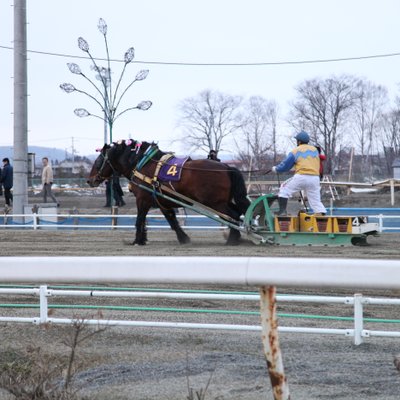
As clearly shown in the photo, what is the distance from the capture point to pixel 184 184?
15344mm

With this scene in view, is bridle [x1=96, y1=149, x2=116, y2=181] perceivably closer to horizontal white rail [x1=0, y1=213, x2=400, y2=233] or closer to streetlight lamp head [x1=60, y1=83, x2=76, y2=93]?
horizontal white rail [x1=0, y1=213, x2=400, y2=233]

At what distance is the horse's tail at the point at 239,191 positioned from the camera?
1551 cm

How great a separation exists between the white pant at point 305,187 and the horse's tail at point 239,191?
951mm

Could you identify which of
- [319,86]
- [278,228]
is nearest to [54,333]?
[278,228]

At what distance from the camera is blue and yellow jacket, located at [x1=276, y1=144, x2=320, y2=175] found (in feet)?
47.7

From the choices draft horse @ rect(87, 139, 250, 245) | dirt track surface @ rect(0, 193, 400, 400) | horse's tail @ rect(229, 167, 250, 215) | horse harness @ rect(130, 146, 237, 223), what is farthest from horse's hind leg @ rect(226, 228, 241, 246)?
dirt track surface @ rect(0, 193, 400, 400)

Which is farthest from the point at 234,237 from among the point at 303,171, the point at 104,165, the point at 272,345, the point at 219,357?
the point at 272,345

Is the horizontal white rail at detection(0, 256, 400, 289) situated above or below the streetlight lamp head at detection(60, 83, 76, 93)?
below

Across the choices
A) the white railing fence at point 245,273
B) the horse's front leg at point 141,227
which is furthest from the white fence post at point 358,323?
the horse's front leg at point 141,227

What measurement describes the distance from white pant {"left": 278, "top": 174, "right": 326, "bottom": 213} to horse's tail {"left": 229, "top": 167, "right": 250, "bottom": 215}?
951 mm

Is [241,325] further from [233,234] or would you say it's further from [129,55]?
[129,55]

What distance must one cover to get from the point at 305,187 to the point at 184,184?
85.4 inches

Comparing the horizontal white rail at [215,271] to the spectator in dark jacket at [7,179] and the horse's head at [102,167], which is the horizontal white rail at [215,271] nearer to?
the horse's head at [102,167]

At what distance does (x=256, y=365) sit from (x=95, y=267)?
2.33 m
